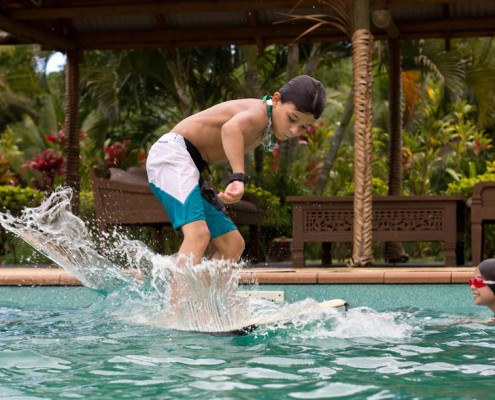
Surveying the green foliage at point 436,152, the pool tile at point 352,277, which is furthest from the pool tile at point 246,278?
the green foliage at point 436,152

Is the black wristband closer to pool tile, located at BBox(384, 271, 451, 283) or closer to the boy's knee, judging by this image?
the boy's knee

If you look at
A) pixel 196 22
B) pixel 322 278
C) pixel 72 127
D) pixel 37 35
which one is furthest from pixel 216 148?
pixel 196 22

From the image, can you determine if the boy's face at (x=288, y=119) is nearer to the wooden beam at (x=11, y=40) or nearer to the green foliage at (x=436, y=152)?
the wooden beam at (x=11, y=40)

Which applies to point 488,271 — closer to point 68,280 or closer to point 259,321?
point 259,321

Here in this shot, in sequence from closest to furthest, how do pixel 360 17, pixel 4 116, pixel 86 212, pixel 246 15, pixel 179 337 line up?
1. pixel 179 337
2. pixel 360 17
3. pixel 246 15
4. pixel 86 212
5. pixel 4 116

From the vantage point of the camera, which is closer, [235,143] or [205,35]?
[235,143]

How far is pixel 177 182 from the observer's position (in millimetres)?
3662

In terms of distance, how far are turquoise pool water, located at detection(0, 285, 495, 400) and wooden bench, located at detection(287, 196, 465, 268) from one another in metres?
2.17

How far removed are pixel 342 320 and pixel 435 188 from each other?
12919 mm

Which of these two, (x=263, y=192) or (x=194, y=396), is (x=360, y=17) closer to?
(x=263, y=192)

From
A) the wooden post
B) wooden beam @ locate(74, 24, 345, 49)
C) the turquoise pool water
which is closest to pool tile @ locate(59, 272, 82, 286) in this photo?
the turquoise pool water

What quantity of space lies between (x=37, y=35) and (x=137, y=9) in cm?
131

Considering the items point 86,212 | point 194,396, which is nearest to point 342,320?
point 194,396

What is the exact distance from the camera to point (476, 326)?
3.92 metres
